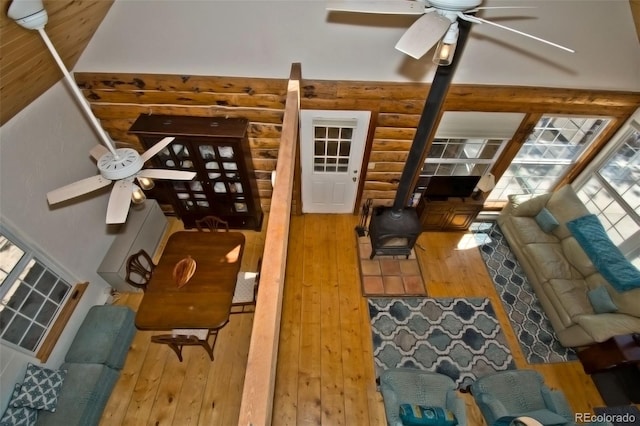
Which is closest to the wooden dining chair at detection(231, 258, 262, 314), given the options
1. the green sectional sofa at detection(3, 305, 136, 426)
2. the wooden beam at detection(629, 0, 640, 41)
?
the green sectional sofa at detection(3, 305, 136, 426)

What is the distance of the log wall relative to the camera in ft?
11.1

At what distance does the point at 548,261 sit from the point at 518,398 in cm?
192

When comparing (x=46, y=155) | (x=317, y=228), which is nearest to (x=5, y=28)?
(x=46, y=155)

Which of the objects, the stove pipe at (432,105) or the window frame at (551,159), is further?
the window frame at (551,159)

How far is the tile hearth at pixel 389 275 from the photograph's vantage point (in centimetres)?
399

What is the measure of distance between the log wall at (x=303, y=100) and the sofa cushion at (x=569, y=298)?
209 cm

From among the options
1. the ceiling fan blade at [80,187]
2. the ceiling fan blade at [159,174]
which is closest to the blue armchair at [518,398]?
the ceiling fan blade at [159,174]

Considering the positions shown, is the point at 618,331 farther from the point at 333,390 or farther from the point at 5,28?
the point at 5,28

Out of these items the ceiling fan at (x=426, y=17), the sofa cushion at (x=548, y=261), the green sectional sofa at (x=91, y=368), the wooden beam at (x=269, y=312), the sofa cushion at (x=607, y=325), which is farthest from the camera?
the sofa cushion at (x=548, y=261)

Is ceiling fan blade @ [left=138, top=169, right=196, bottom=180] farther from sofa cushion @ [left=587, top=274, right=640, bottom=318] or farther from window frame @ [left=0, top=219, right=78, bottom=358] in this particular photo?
sofa cushion @ [left=587, top=274, right=640, bottom=318]

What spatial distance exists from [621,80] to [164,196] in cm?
608

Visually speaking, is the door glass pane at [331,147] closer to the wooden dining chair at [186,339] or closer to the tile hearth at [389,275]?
the tile hearth at [389,275]

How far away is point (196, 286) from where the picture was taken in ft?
10.4

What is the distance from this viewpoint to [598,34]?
10.7ft
